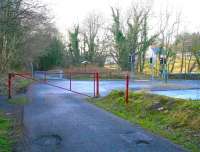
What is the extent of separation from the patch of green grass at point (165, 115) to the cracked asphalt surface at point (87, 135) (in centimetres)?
45

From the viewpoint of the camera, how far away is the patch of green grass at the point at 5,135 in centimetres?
901

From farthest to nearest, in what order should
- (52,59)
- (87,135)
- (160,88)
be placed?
(52,59) < (160,88) < (87,135)

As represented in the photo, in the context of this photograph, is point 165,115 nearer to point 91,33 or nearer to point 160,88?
point 160,88

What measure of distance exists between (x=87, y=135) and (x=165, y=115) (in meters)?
3.80

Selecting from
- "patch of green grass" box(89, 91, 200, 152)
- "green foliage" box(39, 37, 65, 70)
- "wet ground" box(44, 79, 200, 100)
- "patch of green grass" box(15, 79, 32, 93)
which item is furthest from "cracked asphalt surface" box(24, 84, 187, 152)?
"green foliage" box(39, 37, 65, 70)

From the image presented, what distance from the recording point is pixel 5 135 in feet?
35.0

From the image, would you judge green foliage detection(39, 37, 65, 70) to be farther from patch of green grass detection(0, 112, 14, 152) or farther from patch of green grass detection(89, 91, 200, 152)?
patch of green grass detection(0, 112, 14, 152)

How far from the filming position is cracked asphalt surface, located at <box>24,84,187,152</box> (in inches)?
355

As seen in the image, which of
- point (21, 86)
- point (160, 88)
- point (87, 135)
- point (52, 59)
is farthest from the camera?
point (52, 59)

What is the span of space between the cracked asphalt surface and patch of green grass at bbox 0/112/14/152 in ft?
1.53

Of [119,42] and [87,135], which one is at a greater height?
[119,42]

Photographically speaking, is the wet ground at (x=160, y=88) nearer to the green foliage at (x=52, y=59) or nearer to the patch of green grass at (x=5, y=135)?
the patch of green grass at (x=5, y=135)

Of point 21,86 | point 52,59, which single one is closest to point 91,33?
point 52,59

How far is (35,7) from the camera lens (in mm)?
21984
